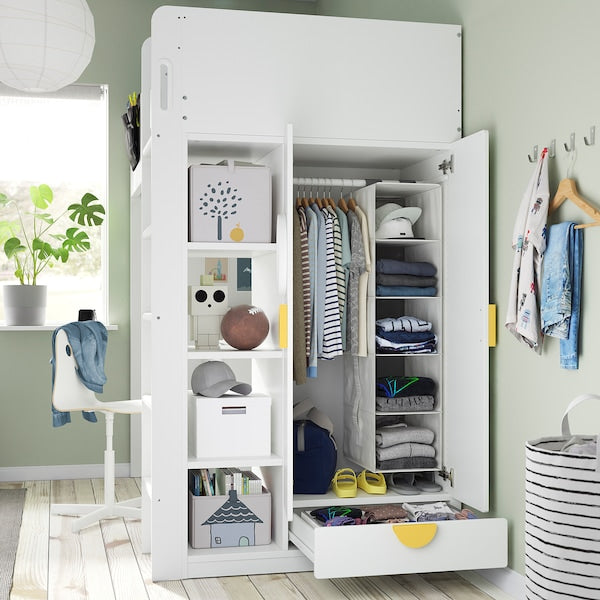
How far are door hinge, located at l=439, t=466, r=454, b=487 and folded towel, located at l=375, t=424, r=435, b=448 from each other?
0.46 ft

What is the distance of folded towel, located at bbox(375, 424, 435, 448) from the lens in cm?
363

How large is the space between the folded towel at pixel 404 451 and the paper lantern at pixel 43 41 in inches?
75.5

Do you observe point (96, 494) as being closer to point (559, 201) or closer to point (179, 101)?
point (179, 101)

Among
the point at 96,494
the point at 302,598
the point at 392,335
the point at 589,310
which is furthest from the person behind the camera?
the point at 96,494

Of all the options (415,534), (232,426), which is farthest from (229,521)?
(415,534)

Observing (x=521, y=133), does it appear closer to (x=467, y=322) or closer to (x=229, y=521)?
(x=467, y=322)

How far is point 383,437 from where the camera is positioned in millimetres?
3635

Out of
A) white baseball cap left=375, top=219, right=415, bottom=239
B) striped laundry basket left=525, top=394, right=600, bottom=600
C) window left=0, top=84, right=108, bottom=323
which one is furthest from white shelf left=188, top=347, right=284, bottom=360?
window left=0, top=84, right=108, bottom=323

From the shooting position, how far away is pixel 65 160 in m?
5.27

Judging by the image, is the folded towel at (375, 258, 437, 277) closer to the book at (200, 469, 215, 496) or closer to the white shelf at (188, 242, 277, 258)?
the white shelf at (188, 242, 277, 258)

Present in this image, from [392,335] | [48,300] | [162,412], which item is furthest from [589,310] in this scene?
[48,300]

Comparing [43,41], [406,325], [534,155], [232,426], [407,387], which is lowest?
[232,426]

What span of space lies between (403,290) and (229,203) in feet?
2.71

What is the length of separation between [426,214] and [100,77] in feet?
8.10
